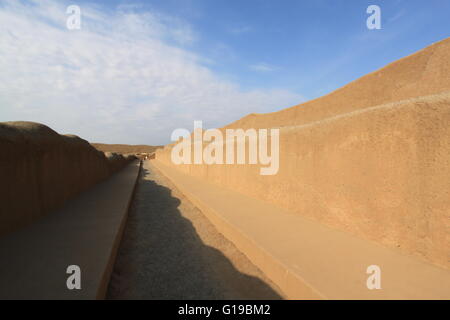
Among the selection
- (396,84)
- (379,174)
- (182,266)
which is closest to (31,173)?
(182,266)

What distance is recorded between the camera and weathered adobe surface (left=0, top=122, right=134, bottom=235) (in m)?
3.20

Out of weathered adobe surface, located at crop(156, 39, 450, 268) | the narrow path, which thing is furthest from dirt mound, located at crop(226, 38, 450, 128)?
the narrow path

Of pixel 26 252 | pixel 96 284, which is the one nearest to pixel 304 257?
pixel 96 284

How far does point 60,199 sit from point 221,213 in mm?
3399

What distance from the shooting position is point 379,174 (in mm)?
2902

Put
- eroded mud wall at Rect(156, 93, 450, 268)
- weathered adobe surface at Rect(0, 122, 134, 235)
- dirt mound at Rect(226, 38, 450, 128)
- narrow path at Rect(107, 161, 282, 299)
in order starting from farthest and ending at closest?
dirt mound at Rect(226, 38, 450, 128) → weathered adobe surface at Rect(0, 122, 134, 235) → narrow path at Rect(107, 161, 282, 299) → eroded mud wall at Rect(156, 93, 450, 268)

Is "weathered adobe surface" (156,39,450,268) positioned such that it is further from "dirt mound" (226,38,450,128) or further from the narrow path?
"dirt mound" (226,38,450,128)

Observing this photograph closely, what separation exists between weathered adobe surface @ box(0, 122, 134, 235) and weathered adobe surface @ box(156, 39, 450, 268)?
4.42 metres

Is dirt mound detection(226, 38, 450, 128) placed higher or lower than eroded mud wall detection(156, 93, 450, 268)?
higher

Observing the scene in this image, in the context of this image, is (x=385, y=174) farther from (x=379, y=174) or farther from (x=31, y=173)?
(x=31, y=173)

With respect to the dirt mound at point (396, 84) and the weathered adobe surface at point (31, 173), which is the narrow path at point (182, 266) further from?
the dirt mound at point (396, 84)

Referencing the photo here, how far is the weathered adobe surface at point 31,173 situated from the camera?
3197 mm

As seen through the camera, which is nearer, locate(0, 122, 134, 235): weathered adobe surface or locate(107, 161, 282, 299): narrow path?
locate(107, 161, 282, 299): narrow path
